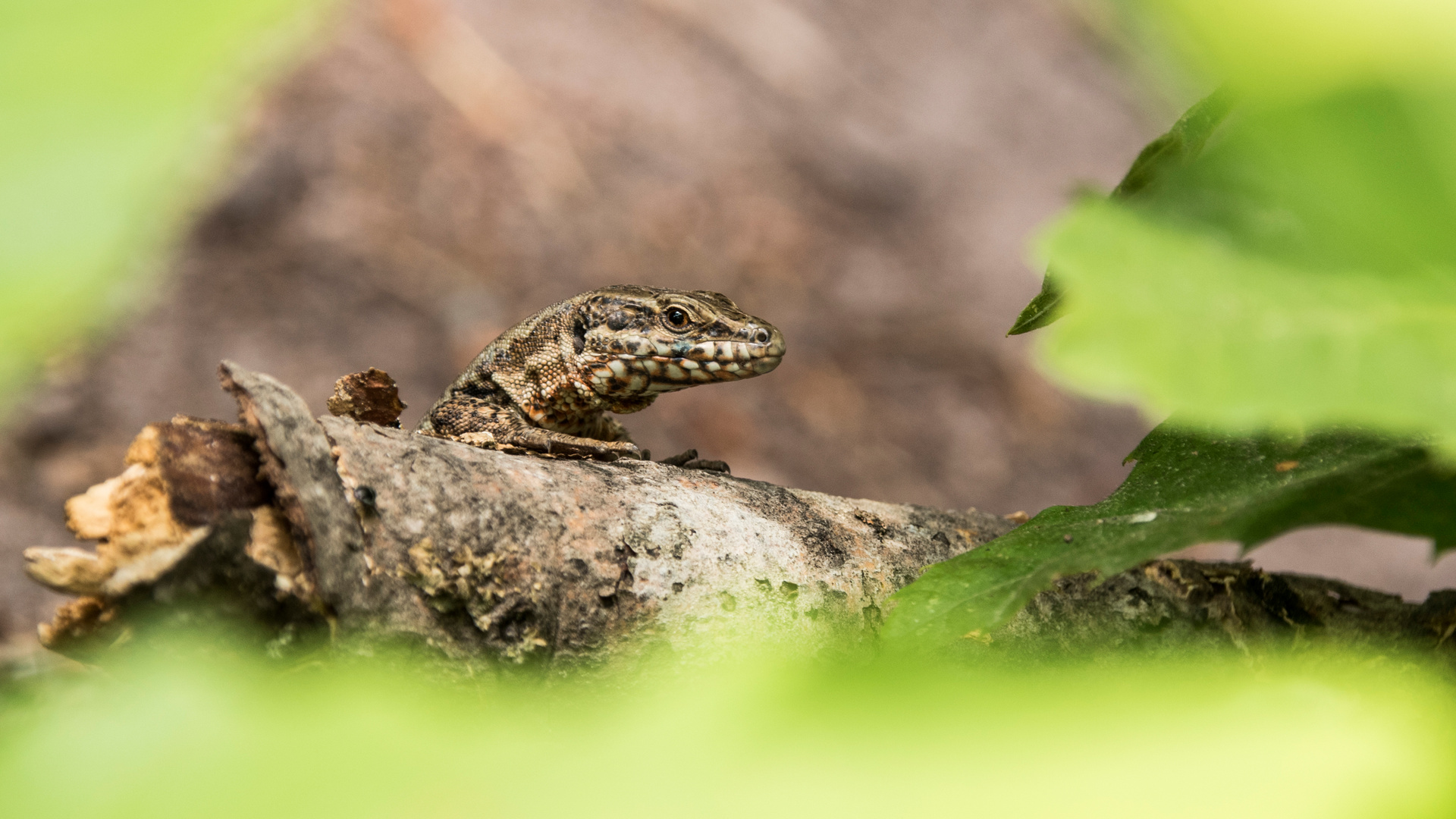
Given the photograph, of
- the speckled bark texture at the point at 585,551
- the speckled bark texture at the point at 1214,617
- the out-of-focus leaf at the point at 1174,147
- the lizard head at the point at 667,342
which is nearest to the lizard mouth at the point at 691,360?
the lizard head at the point at 667,342

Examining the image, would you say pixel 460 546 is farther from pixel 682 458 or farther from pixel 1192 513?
pixel 1192 513

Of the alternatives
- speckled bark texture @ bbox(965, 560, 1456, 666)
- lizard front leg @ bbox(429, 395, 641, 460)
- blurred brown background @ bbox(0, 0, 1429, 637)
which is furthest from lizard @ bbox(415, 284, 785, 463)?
blurred brown background @ bbox(0, 0, 1429, 637)

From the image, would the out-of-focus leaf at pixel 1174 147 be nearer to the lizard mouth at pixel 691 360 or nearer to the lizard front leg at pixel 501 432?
the lizard front leg at pixel 501 432

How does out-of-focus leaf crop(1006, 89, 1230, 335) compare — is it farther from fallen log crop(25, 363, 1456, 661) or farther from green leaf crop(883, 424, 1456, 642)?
fallen log crop(25, 363, 1456, 661)

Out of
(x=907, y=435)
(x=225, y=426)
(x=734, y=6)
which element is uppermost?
(x=734, y=6)

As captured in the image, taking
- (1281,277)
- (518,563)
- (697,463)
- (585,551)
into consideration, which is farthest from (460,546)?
(1281,277)

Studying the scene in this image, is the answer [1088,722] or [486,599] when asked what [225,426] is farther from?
[1088,722]

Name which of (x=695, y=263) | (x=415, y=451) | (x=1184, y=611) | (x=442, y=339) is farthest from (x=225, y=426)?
(x=695, y=263)
